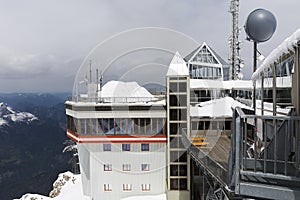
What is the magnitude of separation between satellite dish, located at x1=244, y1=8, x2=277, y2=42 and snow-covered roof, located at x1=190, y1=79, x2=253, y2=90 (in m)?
11.3

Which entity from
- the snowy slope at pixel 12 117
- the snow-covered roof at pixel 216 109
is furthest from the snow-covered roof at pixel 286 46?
the snowy slope at pixel 12 117

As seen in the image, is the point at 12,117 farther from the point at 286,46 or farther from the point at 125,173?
the point at 286,46

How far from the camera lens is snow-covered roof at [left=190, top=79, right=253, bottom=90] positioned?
65.6 ft

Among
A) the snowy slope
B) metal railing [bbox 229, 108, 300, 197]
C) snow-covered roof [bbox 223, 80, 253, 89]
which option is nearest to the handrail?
metal railing [bbox 229, 108, 300, 197]

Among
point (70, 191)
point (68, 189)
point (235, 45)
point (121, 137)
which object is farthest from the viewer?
point (235, 45)

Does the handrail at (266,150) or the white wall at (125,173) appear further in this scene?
the white wall at (125,173)

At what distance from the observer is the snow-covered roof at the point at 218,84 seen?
20.0 m

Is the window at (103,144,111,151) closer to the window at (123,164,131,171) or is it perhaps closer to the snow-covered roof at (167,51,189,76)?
the window at (123,164,131,171)

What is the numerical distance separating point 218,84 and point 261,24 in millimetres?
15044

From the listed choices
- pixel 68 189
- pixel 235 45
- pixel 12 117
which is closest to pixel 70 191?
pixel 68 189

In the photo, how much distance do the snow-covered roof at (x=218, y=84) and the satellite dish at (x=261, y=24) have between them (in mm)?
11322

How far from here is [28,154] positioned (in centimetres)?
6256

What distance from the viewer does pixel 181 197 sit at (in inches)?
524

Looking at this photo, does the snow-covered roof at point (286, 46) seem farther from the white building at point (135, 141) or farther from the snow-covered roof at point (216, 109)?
the white building at point (135, 141)
